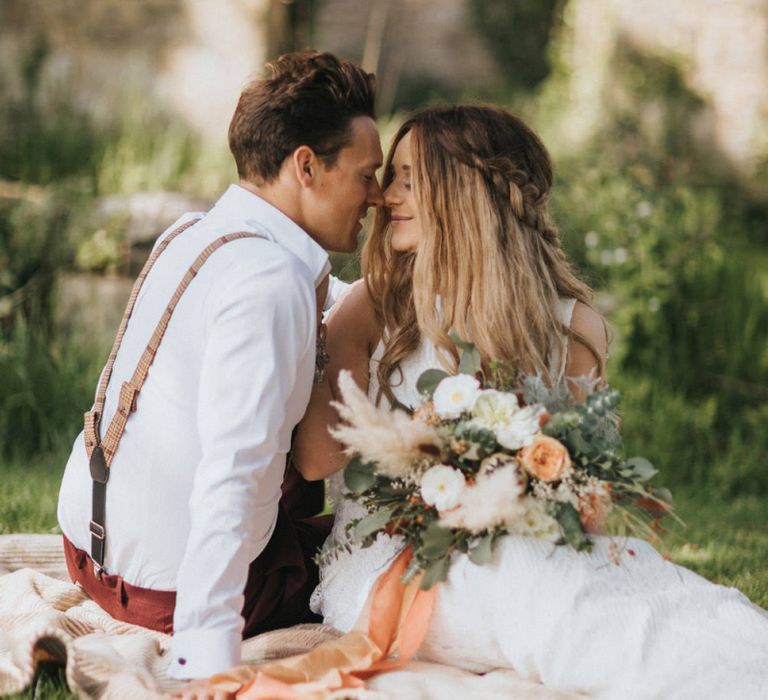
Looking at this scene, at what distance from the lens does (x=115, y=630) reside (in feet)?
11.0

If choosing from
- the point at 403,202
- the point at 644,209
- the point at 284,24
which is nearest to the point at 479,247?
the point at 403,202

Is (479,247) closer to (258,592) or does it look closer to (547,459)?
(547,459)

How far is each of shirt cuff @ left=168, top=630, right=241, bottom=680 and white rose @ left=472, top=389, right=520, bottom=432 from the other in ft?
2.80

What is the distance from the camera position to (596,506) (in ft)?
10.00

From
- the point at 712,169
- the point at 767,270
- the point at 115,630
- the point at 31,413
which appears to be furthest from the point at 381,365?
the point at 712,169

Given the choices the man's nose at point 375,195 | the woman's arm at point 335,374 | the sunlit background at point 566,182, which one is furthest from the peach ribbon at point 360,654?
the sunlit background at point 566,182

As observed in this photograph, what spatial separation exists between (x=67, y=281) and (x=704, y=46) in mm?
5699

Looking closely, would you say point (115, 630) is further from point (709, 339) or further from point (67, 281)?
point (709, 339)

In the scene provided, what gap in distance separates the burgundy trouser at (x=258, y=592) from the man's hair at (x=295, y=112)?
1.07m

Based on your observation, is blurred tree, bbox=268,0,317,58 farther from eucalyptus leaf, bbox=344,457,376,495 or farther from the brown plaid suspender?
Result: eucalyptus leaf, bbox=344,457,376,495

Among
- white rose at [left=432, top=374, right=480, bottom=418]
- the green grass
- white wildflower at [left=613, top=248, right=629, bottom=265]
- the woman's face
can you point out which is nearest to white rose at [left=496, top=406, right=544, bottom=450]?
white rose at [left=432, top=374, right=480, bottom=418]

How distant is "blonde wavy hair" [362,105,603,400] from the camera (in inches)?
136

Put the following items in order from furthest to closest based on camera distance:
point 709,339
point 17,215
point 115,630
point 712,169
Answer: point 712,169 → point 709,339 → point 17,215 → point 115,630

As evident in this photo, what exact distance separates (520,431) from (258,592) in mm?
989
